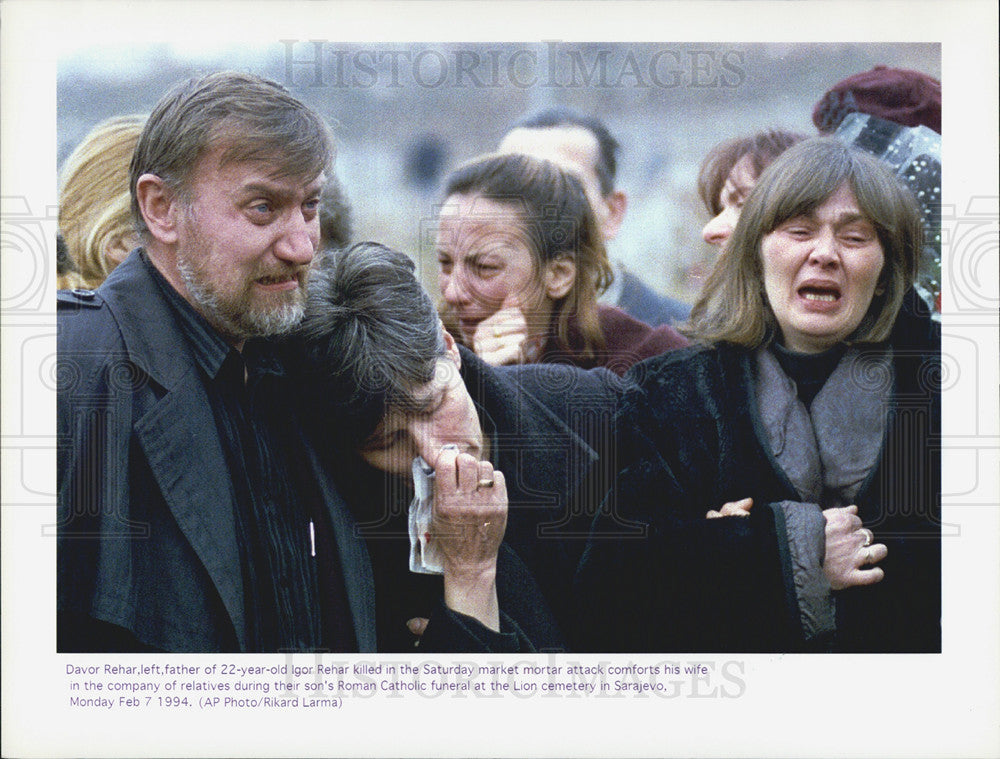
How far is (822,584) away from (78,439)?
3.02 m

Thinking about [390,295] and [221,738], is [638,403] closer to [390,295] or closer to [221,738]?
[390,295]

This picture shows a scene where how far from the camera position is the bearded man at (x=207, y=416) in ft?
17.9

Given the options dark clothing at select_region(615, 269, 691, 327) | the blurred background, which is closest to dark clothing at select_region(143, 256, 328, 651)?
the blurred background

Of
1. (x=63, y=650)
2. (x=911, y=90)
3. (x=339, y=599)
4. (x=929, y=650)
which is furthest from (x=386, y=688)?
(x=911, y=90)

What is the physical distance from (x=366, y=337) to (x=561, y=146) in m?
1.11

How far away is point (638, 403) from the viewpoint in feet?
18.8

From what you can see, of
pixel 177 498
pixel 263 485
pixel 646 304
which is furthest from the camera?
pixel 646 304

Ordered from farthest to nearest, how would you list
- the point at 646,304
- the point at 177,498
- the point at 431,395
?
the point at 646,304, the point at 431,395, the point at 177,498

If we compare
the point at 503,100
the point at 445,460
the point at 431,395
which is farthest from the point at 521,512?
the point at 503,100

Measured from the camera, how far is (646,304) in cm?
578

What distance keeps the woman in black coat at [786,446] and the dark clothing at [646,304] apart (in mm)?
82

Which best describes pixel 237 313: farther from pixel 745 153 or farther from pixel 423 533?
pixel 745 153

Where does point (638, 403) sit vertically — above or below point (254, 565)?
above

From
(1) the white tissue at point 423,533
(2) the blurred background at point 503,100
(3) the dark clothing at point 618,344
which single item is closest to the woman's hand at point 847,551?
(3) the dark clothing at point 618,344
